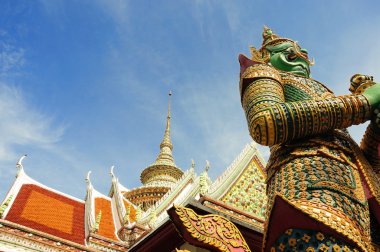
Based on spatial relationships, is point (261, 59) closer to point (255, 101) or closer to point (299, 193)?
point (255, 101)

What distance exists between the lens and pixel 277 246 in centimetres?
186

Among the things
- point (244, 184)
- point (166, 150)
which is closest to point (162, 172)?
point (166, 150)

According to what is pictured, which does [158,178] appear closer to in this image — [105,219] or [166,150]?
[166,150]

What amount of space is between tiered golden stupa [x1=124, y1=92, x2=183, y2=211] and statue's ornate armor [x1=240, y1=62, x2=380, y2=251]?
1168cm

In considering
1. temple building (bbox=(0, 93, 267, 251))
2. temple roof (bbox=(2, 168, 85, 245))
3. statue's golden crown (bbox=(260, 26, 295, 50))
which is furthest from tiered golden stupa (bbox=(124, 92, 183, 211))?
statue's golden crown (bbox=(260, 26, 295, 50))

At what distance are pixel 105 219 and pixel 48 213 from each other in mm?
1615

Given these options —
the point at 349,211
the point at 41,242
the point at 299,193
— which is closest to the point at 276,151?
the point at 299,193

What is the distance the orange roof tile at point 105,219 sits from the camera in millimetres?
9833

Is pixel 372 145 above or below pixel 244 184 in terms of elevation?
below

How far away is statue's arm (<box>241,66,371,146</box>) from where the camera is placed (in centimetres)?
214

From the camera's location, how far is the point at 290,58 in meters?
2.99

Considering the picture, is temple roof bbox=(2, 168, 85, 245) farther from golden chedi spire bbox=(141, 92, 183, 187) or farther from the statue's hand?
the statue's hand

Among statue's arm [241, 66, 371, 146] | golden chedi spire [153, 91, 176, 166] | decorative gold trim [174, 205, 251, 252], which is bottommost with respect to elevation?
decorative gold trim [174, 205, 251, 252]

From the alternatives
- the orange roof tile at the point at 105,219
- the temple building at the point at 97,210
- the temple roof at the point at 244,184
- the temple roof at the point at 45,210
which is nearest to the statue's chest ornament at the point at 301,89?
the temple building at the point at 97,210
